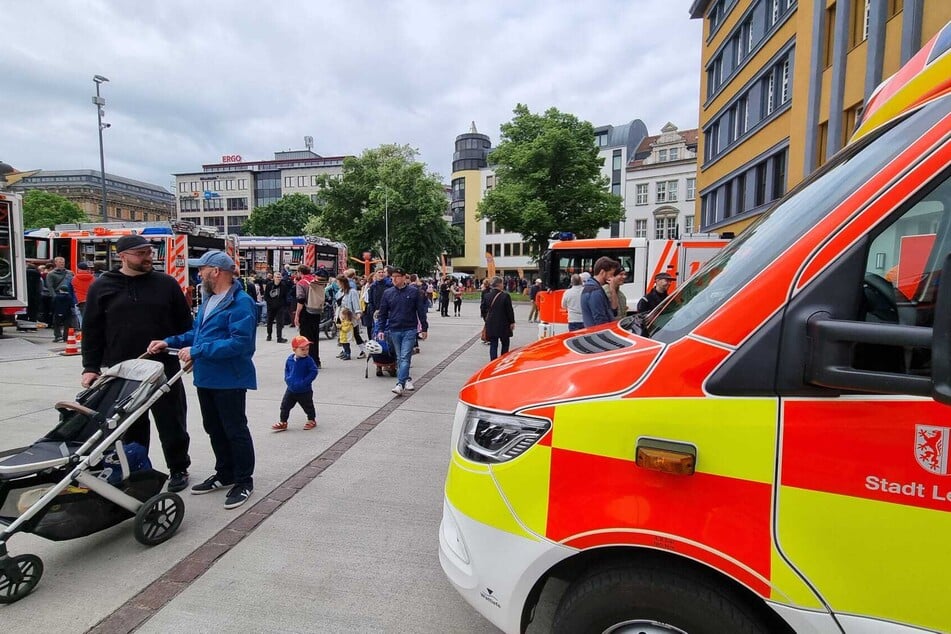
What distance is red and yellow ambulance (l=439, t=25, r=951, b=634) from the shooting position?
52.7 inches

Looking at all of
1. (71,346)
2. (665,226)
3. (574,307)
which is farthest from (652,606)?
(665,226)

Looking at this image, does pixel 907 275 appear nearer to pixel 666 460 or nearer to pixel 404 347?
pixel 666 460

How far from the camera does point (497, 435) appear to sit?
191cm

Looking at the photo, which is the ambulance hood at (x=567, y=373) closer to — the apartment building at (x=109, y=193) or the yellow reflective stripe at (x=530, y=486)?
the yellow reflective stripe at (x=530, y=486)

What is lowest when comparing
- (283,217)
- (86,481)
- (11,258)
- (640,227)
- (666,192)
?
(86,481)

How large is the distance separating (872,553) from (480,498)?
1.19 meters

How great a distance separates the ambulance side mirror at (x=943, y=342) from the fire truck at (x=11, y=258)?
14.7 meters

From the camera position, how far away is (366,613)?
2.60 m

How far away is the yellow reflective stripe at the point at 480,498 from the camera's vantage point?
1.81 metres

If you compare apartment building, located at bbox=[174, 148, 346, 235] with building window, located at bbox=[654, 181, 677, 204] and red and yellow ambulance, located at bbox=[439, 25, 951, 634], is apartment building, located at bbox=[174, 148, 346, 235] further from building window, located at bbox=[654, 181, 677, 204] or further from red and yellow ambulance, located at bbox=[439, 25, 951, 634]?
red and yellow ambulance, located at bbox=[439, 25, 951, 634]

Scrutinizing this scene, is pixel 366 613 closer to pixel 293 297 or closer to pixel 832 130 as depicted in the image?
pixel 293 297

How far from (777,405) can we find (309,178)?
89021mm

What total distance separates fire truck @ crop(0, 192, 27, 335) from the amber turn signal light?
1414cm

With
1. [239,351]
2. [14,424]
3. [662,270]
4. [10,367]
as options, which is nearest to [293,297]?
[10,367]
